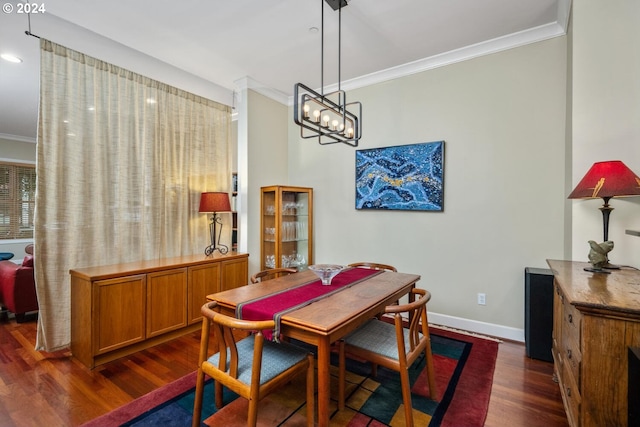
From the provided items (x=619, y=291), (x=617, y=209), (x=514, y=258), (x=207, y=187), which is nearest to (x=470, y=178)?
(x=514, y=258)

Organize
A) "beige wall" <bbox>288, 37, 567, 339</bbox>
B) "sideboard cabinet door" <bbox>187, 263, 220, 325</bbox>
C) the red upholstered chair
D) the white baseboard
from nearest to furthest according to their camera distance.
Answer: "beige wall" <bbox>288, 37, 567, 339</bbox> → the white baseboard → "sideboard cabinet door" <bbox>187, 263, 220, 325</bbox> → the red upholstered chair

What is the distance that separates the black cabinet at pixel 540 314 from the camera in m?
2.48

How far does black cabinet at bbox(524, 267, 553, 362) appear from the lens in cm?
Result: 248

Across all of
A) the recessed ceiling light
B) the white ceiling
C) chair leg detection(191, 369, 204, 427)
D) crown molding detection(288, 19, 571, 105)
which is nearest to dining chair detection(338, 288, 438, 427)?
chair leg detection(191, 369, 204, 427)

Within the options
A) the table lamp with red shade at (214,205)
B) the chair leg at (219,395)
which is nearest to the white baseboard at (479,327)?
the chair leg at (219,395)

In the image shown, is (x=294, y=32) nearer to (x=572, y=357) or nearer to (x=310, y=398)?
(x=310, y=398)

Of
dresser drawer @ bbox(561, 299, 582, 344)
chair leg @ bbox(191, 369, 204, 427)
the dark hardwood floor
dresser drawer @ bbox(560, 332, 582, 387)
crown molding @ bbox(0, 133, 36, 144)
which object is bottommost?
the dark hardwood floor

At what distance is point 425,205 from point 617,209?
1.50m

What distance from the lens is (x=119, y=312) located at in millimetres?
2592

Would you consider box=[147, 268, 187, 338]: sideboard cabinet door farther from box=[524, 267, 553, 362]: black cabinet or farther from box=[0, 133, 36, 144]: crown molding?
box=[0, 133, 36, 144]: crown molding

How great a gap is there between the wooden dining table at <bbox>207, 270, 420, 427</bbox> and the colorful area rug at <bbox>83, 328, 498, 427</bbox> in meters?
0.46

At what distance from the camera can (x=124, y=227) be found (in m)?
3.11

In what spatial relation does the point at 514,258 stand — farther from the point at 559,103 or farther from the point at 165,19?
the point at 165,19

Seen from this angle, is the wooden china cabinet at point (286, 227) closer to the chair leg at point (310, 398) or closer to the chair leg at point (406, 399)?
the chair leg at point (310, 398)
